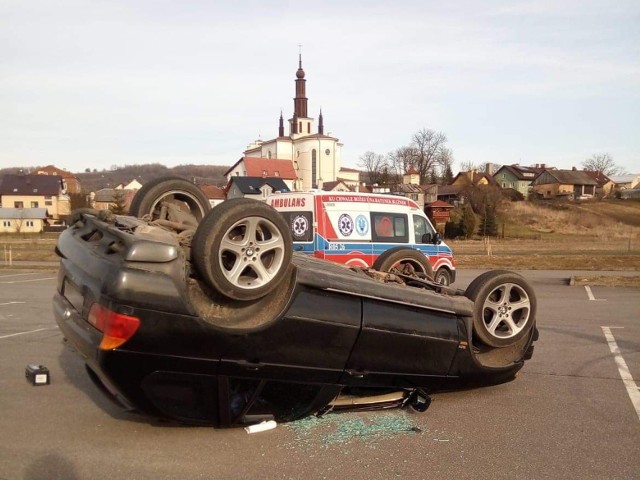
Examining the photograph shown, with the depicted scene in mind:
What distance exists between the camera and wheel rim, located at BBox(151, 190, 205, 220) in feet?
16.8

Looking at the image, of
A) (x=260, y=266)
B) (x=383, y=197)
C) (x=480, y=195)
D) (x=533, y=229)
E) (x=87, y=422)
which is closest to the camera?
(x=260, y=266)

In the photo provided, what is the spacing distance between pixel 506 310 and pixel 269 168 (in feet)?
347

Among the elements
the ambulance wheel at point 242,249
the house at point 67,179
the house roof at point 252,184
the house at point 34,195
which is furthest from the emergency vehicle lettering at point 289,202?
the house at point 67,179

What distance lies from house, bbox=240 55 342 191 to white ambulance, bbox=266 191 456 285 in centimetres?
9622

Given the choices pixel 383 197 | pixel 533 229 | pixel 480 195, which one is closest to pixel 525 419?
pixel 383 197

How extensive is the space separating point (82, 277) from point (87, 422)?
4.51 feet

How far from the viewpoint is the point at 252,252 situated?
3.93 m

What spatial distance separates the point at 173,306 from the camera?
3.60 meters

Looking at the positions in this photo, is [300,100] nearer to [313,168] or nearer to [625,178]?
[313,168]

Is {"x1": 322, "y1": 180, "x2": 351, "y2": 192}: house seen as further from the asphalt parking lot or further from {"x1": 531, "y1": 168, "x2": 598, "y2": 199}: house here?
the asphalt parking lot

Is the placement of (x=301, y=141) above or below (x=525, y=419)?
above

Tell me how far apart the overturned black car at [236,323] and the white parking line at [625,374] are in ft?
5.38

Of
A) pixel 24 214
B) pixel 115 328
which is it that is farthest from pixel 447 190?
pixel 115 328

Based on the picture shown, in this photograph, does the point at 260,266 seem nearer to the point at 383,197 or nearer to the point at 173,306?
the point at 173,306
